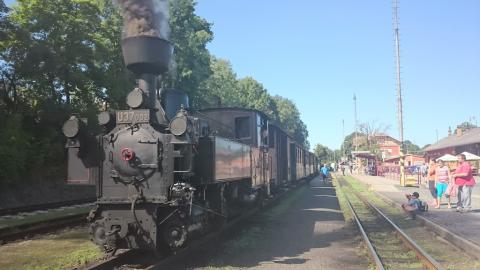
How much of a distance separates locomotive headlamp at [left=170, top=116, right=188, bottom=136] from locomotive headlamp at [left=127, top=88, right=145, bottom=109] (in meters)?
0.73

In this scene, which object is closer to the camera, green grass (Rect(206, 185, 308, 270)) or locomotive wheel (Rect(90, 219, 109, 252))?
locomotive wheel (Rect(90, 219, 109, 252))

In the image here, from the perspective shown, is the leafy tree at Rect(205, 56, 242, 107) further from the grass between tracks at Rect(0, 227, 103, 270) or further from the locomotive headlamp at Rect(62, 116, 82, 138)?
the locomotive headlamp at Rect(62, 116, 82, 138)

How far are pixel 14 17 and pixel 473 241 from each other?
2105 cm

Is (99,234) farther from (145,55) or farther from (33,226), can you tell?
(33,226)

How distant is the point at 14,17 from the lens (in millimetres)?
22328

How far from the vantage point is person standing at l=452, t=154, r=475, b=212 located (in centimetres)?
1455

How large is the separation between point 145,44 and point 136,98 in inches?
38.0

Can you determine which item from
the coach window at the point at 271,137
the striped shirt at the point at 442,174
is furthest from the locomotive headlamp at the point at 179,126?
the striped shirt at the point at 442,174

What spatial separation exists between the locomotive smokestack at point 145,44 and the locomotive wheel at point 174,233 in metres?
2.02

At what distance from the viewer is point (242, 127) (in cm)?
1384

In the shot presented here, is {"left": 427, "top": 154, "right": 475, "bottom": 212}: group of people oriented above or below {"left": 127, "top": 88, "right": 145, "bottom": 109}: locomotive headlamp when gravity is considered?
below

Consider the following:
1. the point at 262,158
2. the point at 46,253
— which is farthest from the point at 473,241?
the point at 46,253

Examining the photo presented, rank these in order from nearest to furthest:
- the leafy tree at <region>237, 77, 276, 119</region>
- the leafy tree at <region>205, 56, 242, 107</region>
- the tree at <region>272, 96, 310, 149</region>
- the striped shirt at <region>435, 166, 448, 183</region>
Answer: the striped shirt at <region>435, 166, 448, 183</region>, the leafy tree at <region>205, 56, 242, 107</region>, the leafy tree at <region>237, 77, 276, 119</region>, the tree at <region>272, 96, 310, 149</region>

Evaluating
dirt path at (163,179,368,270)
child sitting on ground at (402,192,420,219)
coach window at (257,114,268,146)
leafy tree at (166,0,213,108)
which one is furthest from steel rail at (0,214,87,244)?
leafy tree at (166,0,213,108)
